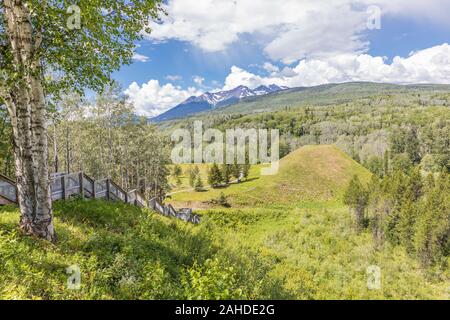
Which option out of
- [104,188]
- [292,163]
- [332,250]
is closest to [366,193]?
[332,250]

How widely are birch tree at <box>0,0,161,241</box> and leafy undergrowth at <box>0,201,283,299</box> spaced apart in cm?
117

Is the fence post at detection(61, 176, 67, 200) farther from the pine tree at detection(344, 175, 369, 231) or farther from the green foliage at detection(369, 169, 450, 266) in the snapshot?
the pine tree at detection(344, 175, 369, 231)

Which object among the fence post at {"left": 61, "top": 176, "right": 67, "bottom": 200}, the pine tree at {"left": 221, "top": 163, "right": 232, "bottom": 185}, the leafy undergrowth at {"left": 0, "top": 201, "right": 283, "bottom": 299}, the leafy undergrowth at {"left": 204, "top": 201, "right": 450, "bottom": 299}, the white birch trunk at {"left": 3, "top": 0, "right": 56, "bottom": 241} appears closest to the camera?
the leafy undergrowth at {"left": 0, "top": 201, "right": 283, "bottom": 299}

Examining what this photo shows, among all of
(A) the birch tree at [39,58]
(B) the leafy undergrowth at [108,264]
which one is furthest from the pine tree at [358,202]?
(A) the birch tree at [39,58]

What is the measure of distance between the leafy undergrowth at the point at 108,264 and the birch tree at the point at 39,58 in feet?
3.85

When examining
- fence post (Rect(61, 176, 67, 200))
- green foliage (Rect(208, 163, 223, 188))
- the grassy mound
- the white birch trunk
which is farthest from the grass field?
green foliage (Rect(208, 163, 223, 188))

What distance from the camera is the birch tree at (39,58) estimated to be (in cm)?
894

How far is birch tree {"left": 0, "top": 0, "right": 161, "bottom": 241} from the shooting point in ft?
29.3

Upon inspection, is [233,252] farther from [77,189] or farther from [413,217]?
[413,217]

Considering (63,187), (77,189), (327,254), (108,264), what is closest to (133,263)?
(108,264)
